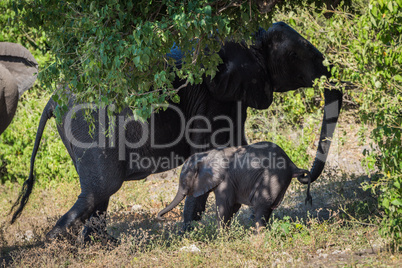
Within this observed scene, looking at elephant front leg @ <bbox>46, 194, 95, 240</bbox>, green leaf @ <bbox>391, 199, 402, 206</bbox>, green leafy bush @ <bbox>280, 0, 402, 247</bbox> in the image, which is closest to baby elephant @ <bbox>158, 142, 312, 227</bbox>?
elephant front leg @ <bbox>46, 194, 95, 240</bbox>

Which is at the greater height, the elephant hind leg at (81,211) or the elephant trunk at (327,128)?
the elephant trunk at (327,128)

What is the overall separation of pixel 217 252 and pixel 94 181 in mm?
1750

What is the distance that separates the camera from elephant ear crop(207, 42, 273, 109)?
6652 millimetres

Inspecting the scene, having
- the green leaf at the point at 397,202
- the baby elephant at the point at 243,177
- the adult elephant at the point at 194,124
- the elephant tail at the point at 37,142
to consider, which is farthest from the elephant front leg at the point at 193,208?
the green leaf at the point at 397,202

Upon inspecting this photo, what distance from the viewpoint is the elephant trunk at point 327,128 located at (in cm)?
649

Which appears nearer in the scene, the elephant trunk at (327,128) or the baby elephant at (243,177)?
the baby elephant at (243,177)

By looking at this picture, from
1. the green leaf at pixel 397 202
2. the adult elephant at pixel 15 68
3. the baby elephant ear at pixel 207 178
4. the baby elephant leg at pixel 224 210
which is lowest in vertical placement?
the baby elephant leg at pixel 224 210

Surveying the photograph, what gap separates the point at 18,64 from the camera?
730 cm

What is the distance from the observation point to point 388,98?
463cm

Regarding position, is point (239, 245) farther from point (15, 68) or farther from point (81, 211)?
point (15, 68)

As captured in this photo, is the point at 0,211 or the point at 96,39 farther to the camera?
the point at 0,211

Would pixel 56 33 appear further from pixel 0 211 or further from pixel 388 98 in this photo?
pixel 0 211

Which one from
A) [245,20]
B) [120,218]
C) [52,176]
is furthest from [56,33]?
[52,176]

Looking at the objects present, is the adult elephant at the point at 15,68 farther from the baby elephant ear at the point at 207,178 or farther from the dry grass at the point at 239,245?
the baby elephant ear at the point at 207,178
